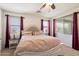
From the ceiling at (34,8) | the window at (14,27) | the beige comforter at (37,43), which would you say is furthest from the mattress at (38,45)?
the ceiling at (34,8)

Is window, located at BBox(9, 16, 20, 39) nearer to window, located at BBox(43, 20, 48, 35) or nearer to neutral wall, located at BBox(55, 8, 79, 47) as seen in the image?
window, located at BBox(43, 20, 48, 35)

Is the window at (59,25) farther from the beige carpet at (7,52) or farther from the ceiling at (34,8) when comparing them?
the beige carpet at (7,52)

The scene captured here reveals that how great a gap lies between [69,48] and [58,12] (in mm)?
592

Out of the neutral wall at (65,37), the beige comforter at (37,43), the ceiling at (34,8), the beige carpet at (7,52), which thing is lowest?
the beige carpet at (7,52)

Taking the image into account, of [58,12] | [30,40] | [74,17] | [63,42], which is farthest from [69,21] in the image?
[30,40]

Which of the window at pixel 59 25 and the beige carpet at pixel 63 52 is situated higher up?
the window at pixel 59 25

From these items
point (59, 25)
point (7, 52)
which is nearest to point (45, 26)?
point (59, 25)

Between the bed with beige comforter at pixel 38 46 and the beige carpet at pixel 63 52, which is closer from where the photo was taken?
the beige carpet at pixel 63 52

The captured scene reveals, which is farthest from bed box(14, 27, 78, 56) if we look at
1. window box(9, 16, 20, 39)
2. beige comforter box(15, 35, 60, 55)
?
window box(9, 16, 20, 39)

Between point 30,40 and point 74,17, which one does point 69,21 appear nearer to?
point 74,17

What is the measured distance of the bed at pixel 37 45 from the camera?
147cm

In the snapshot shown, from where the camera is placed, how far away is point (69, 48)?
1416 millimetres

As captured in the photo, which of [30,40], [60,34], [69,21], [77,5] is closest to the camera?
[77,5]

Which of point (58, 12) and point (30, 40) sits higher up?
point (58, 12)
